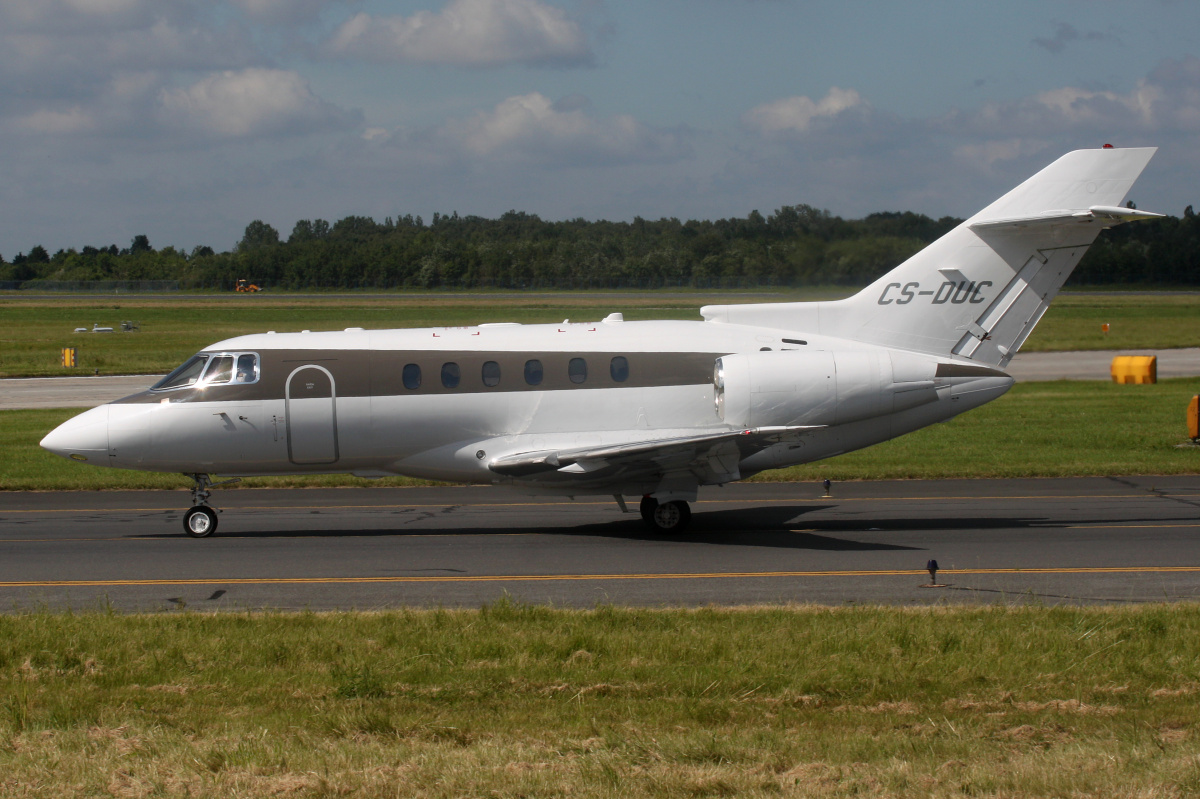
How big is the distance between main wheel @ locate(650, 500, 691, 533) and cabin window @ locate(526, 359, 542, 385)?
2.68 metres

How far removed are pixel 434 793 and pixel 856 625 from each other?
17.0ft

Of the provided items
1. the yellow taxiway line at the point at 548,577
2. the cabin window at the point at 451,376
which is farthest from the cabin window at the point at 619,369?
the yellow taxiway line at the point at 548,577

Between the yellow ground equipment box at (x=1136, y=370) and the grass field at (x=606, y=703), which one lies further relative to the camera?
the yellow ground equipment box at (x=1136, y=370)

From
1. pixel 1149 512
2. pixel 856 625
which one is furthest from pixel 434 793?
pixel 1149 512

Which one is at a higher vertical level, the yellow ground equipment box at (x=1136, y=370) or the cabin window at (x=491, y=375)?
the cabin window at (x=491, y=375)

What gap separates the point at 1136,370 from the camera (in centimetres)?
4050

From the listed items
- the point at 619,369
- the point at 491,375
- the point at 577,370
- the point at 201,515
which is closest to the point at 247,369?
the point at 201,515

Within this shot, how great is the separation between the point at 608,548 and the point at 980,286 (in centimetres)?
726

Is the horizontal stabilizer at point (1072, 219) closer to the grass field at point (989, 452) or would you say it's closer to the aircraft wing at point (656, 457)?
the aircraft wing at point (656, 457)

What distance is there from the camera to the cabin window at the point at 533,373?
17.3 m

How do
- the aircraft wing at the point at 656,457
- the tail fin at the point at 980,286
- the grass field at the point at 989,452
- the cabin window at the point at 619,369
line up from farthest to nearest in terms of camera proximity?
the grass field at the point at 989,452 < the tail fin at the point at 980,286 < the cabin window at the point at 619,369 < the aircraft wing at the point at 656,457

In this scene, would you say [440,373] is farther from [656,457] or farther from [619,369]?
[656,457]

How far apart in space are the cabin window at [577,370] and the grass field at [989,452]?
7.25m

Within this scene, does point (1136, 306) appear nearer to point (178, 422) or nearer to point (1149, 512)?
point (1149, 512)
